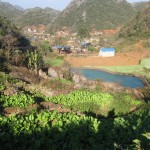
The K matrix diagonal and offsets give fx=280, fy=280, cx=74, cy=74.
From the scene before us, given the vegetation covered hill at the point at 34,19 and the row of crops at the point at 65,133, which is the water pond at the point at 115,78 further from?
the vegetation covered hill at the point at 34,19

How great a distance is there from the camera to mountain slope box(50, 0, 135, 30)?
98.6 metres

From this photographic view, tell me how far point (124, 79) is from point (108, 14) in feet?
223

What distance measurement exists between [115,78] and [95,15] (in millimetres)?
65117

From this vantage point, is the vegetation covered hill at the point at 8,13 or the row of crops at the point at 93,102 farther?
the vegetation covered hill at the point at 8,13

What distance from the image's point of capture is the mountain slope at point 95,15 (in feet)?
323

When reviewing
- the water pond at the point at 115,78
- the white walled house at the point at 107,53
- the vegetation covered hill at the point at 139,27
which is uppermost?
the vegetation covered hill at the point at 139,27

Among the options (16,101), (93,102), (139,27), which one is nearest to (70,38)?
(139,27)

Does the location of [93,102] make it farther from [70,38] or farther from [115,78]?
[70,38]

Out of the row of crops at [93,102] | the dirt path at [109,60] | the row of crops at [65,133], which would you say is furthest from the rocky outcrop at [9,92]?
the dirt path at [109,60]

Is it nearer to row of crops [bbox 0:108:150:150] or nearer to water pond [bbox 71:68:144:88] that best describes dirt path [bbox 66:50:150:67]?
→ water pond [bbox 71:68:144:88]

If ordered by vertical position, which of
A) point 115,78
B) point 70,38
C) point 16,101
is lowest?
point 115,78

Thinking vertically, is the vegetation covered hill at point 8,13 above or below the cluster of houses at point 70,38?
above

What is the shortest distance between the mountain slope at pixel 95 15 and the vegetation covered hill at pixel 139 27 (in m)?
22.1

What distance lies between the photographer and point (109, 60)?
163 ft
